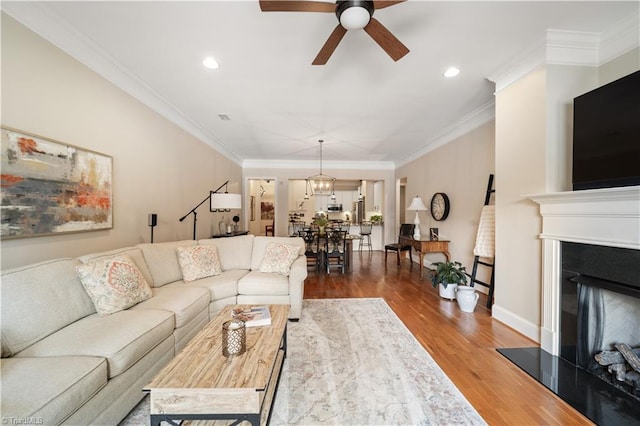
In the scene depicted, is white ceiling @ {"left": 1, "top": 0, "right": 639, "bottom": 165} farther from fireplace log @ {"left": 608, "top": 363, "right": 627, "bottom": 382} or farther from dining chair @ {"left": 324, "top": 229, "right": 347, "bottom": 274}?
fireplace log @ {"left": 608, "top": 363, "right": 627, "bottom": 382}

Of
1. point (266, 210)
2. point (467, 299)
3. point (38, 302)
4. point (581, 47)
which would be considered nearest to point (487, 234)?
point (467, 299)

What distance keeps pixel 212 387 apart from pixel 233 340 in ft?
0.96

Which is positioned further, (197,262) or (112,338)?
(197,262)

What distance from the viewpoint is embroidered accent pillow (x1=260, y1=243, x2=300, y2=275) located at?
10.5 feet

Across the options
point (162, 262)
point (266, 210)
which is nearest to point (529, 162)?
point (162, 262)

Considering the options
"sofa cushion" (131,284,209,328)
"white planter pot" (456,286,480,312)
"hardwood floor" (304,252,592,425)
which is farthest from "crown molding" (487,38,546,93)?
"sofa cushion" (131,284,209,328)

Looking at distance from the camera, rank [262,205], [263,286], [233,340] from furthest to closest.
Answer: [262,205]
[263,286]
[233,340]

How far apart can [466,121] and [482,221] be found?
5.58ft

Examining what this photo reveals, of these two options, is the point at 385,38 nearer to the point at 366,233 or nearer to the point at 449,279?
the point at 449,279

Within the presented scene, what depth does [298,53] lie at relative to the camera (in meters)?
2.35

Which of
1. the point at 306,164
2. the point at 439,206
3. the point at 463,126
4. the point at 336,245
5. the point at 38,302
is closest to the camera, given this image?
the point at 38,302

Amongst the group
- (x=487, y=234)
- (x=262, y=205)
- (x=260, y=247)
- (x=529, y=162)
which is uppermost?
(x=529, y=162)

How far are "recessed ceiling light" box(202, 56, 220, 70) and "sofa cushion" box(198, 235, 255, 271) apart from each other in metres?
2.14

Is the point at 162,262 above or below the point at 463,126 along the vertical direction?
below
